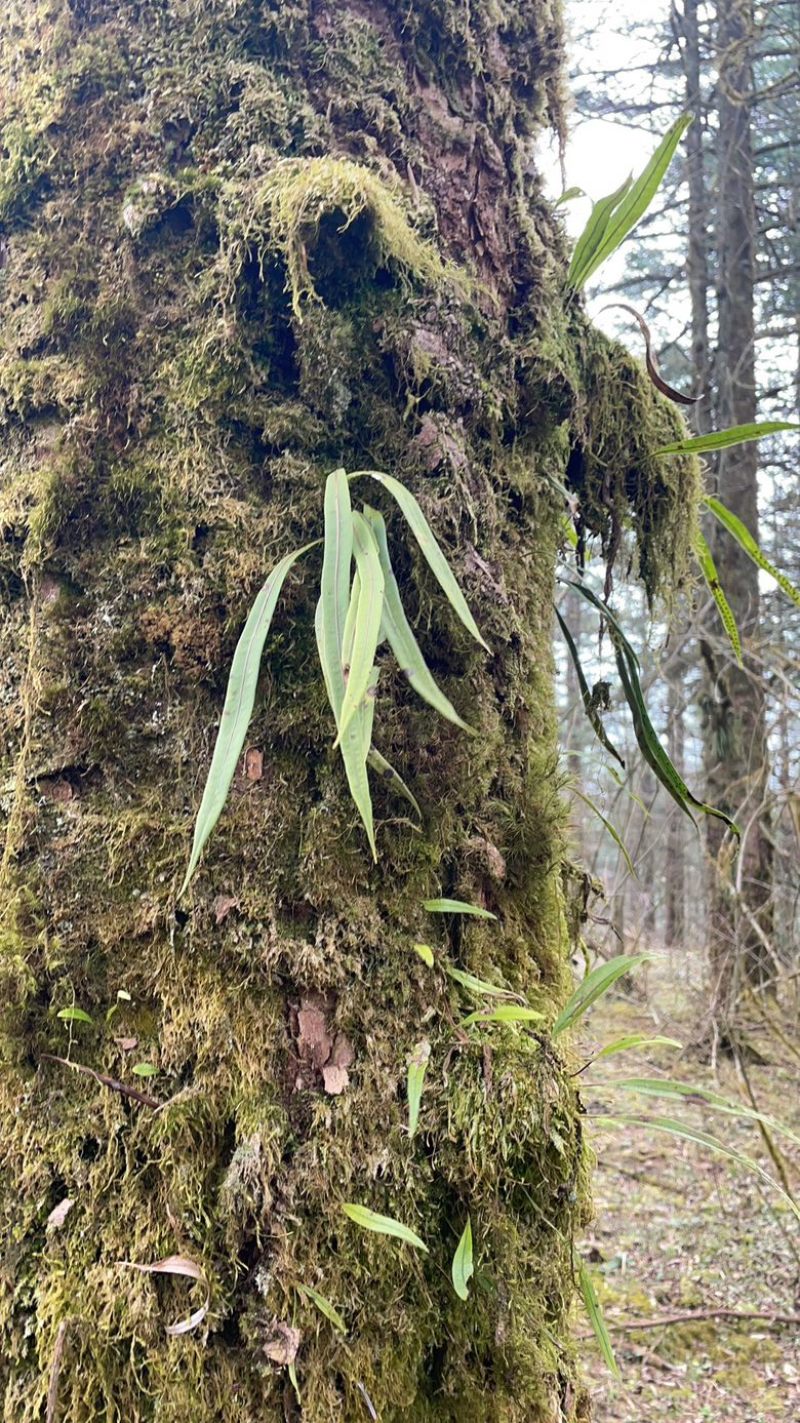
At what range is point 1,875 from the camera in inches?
34.6

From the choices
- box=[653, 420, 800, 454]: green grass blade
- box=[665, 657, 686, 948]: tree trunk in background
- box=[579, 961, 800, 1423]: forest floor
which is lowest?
box=[579, 961, 800, 1423]: forest floor

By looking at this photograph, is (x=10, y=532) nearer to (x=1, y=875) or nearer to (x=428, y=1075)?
(x=1, y=875)

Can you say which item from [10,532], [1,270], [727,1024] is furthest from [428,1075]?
[727,1024]

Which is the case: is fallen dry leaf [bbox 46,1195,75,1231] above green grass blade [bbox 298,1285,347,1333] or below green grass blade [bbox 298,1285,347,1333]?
above

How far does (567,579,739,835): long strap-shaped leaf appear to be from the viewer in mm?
1074

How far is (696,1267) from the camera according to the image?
2777 mm

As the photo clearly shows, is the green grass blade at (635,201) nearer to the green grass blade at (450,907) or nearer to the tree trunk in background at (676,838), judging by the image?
the green grass blade at (450,907)

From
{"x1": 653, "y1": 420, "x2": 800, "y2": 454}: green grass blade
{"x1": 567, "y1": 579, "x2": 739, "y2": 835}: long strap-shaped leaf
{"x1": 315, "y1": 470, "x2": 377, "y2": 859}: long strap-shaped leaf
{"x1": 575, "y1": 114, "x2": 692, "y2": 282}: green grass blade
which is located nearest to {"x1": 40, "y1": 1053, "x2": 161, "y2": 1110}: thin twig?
{"x1": 315, "y1": 470, "x2": 377, "y2": 859}: long strap-shaped leaf

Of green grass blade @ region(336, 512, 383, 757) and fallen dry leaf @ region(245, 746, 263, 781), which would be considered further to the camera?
fallen dry leaf @ region(245, 746, 263, 781)

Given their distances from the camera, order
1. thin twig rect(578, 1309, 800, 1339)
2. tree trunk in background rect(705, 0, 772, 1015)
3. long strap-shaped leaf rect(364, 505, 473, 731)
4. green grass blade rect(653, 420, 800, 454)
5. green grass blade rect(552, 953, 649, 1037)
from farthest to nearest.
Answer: tree trunk in background rect(705, 0, 772, 1015)
thin twig rect(578, 1309, 800, 1339)
green grass blade rect(653, 420, 800, 454)
green grass blade rect(552, 953, 649, 1037)
long strap-shaped leaf rect(364, 505, 473, 731)

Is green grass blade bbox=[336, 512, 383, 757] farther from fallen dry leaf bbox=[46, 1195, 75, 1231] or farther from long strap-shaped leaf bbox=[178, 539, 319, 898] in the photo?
fallen dry leaf bbox=[46, 1195, 75, 1231]

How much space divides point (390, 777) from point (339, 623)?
24 cm

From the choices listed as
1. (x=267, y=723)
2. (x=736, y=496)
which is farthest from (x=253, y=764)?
(x=736, y=496)

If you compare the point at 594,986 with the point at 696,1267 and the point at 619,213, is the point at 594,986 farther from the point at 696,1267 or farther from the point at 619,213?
the point at 696,1267
